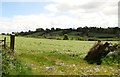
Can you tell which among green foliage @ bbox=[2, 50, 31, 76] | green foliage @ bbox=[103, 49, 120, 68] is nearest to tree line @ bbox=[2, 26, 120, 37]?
green foliage @ bbox=[103, 49, 120, 68]

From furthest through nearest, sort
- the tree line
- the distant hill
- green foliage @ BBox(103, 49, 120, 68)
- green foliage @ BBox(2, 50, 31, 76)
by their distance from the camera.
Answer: the tree line, the distant hill, green foliage @ BBox(103, 49, 120, 68), green foliage @ BBox(2, 50, 31, 76)

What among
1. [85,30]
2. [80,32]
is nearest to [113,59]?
[80,32]

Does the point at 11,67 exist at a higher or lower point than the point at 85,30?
lower

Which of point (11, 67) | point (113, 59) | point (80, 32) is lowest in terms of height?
point (113, 59)

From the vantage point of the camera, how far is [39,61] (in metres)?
34.7

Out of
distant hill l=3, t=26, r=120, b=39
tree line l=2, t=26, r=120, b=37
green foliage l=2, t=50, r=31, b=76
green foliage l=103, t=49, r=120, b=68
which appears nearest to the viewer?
green foliage l=2, t=50, r=31, b=76

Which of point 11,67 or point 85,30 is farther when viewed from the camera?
point 85,30

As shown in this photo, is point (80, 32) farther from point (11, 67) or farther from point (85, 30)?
point (11, 67)

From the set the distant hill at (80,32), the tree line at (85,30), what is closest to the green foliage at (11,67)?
the distant hill at (80,32)

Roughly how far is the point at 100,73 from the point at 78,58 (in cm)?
1238

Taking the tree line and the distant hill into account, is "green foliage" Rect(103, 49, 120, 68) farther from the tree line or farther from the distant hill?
the tree line

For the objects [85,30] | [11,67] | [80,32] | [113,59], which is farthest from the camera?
[85,30]

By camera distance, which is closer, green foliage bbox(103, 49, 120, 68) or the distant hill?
green foliage bbox(103, 49, 120, 68)

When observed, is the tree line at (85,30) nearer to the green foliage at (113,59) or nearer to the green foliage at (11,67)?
the green foliage at (113,59)
